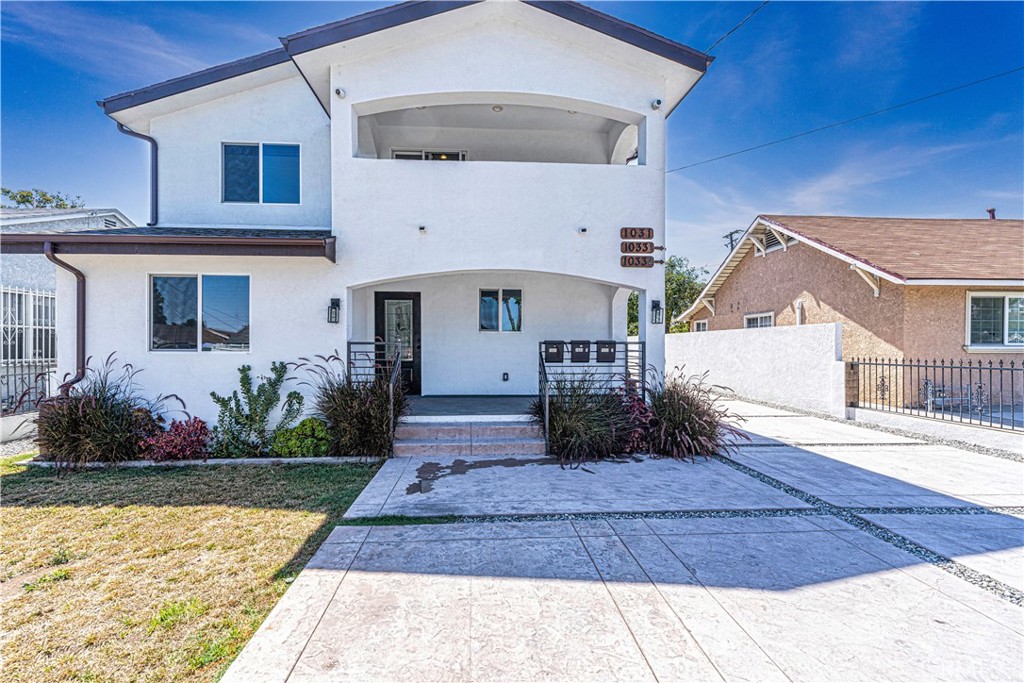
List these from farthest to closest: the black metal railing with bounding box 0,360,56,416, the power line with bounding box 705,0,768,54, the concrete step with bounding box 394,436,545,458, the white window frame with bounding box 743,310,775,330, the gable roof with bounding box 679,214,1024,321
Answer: the white window frame with bounding box 743,310,775,330 → the power line with bounding box 705,0,768,54 → the gable roof with bounding box 679,214,1024,321 → the black metal railing with bounding box 0,360,56,416 → the concrete step with bounding box 394,436,545,458

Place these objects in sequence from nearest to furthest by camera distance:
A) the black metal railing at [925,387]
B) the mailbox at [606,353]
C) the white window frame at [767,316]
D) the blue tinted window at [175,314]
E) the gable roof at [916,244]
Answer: the blue tinted window at [175,314] < the mailbox at [606,353] < the black metal railing at [925,387] < the gable roof at [916,244] < the white window frame at [767,316]

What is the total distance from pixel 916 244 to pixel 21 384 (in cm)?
2308

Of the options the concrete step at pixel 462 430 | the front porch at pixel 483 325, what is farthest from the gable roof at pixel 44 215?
the concrete step at pixel 462 430

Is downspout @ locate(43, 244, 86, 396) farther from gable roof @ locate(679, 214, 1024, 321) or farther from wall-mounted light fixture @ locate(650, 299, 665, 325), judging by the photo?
gable roof @ locate(679, 214, 1024, 321)

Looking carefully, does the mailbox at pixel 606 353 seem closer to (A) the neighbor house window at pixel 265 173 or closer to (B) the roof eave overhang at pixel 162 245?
(B) the roof eave overhang at pixel 162 245

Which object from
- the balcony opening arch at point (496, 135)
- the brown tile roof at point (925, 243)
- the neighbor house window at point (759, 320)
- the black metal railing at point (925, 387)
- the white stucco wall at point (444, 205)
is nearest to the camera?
the white stucco wall at point (444, 205)

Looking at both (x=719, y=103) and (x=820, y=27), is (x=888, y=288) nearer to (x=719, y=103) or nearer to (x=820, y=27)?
(x=820, y=27)

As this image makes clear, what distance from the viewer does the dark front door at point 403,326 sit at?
1179 cm

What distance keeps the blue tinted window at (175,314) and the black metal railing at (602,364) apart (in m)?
6.41

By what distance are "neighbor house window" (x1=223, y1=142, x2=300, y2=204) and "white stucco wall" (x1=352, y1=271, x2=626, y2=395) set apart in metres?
2.91

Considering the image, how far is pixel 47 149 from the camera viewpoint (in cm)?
1470

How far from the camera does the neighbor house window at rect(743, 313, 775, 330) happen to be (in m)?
17.8

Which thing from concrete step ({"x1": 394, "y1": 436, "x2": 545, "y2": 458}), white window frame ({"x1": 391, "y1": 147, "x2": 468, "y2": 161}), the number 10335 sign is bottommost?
concrete step ({"x1": 394, "y1": 436, "x2": 545, "y2": 458})

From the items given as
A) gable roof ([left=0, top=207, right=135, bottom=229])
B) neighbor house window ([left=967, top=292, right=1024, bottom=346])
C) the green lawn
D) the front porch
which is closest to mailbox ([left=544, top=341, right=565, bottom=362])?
the front porch
